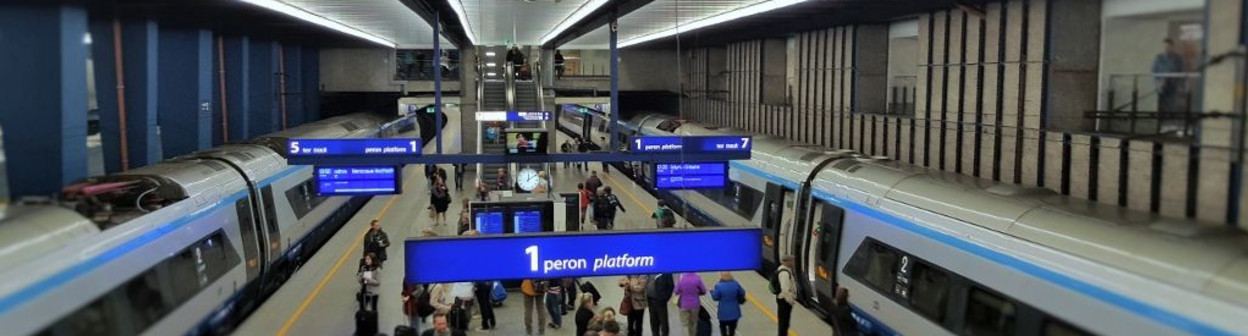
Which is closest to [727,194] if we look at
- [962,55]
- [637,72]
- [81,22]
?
[962,55]

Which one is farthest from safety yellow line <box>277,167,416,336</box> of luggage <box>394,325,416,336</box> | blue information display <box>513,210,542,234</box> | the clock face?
the clock face

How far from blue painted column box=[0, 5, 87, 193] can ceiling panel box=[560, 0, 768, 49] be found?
1013 centimetres

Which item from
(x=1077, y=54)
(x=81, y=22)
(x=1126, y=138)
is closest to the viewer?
(x=81, y=22)

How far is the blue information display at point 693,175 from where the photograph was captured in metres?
16.5

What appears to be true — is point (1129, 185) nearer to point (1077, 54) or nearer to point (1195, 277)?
point (1077, 54)

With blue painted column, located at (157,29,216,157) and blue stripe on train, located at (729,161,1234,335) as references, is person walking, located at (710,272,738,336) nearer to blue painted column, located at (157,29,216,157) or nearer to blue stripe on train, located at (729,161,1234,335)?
blue stripe on train, located at (729,161,1234,335)

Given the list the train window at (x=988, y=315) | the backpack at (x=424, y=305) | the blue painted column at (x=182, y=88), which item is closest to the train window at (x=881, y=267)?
the train window at (x=988, y=315)

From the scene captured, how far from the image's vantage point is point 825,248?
12.3 meters

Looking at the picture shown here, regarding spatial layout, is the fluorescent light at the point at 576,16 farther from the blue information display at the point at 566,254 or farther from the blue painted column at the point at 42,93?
the blue painted column at the point at 42,93

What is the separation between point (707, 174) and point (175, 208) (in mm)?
8933

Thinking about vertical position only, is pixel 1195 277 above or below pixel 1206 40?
below

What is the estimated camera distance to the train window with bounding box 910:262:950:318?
920cm

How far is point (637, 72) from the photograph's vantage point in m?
36.2

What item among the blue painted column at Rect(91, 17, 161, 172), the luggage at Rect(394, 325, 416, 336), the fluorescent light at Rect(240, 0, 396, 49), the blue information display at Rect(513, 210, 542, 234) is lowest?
the luggage at Rect(394, 325, 416, 336)
